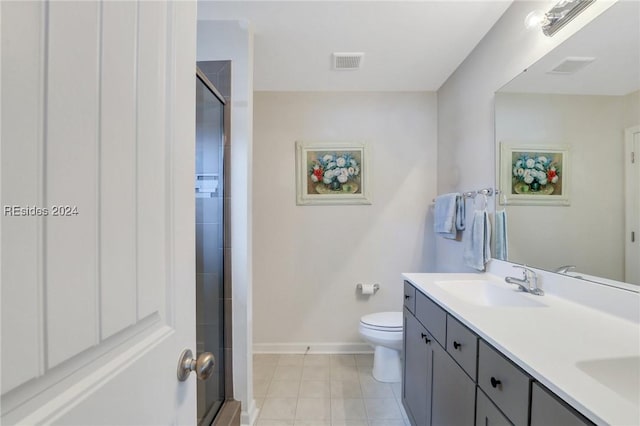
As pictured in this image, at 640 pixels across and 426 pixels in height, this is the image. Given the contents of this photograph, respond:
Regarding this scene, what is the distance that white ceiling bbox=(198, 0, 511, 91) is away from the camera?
5.25ft

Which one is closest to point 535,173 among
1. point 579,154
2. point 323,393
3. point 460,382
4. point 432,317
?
point 579,154

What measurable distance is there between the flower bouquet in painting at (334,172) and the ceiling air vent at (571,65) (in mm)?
1527

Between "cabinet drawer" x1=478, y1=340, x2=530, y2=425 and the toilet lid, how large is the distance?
3.72ft

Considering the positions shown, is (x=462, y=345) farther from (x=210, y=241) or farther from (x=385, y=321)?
(x=210, y=241)

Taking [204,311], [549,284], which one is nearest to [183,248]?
[204,311]

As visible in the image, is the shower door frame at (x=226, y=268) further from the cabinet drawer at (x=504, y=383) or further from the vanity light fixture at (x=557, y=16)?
the vanity light fixture at (x=557, y=16)

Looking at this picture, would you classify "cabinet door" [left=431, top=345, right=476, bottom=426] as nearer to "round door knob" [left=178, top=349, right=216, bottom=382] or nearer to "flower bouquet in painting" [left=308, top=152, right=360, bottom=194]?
"round door knob" [left=178, top=349, right=216, bottom=382]

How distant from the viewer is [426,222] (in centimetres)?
261

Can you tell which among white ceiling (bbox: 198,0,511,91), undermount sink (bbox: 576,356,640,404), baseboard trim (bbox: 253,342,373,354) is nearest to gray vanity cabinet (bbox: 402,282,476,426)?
undermount sink (bbox: 576,356,640,404)

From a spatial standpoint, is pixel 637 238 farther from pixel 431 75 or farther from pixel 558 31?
pixel 431 75

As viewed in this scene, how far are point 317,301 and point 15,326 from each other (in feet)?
8.07

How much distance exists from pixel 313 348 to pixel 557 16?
275 centimetres

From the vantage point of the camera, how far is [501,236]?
5.35 ft

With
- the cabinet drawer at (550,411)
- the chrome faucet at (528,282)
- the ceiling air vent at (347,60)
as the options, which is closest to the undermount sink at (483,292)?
the chrome faucet at (528,282)
